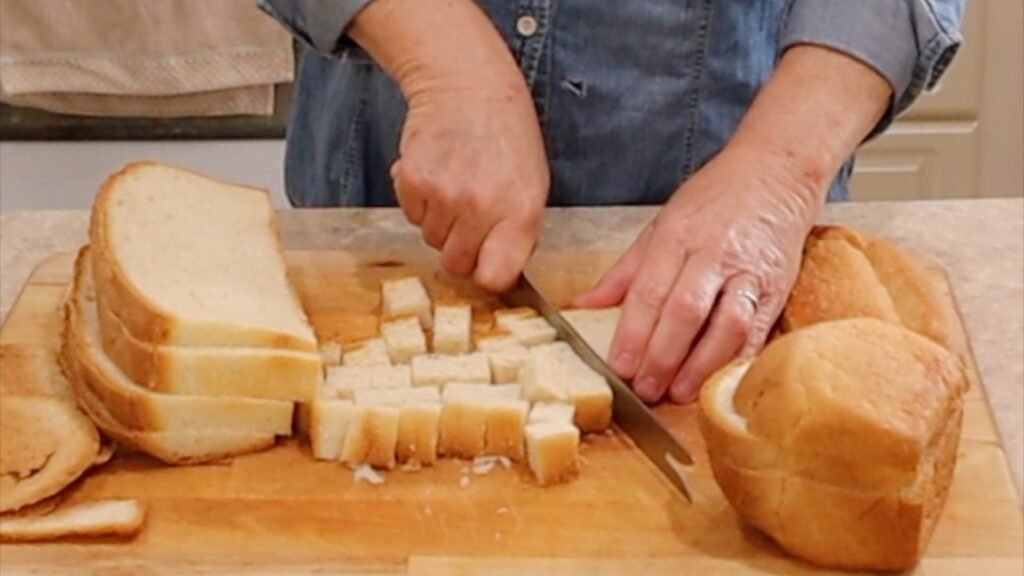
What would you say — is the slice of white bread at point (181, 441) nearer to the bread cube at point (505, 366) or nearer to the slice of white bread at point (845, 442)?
the bread cube at point (505, 366)

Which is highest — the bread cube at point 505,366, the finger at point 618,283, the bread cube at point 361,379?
the finger at point 618,283

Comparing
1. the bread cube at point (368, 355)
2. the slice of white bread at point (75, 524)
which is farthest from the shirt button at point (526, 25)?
the slice of white bread at point (75, 524)

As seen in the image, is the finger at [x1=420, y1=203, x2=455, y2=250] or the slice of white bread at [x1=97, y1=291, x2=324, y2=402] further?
the finger at [x1=420, y1=203, x2=455, y2=250]

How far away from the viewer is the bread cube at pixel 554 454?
3.41 ft

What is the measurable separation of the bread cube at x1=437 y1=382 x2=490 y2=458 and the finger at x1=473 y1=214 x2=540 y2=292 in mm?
166

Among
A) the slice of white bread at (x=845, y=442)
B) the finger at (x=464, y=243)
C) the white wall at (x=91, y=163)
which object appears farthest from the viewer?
the white wall at (x=91, y=163)

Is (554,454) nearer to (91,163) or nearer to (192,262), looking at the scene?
(192,262)

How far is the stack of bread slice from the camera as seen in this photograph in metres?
1.07

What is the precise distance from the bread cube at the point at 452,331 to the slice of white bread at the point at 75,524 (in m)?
0.26

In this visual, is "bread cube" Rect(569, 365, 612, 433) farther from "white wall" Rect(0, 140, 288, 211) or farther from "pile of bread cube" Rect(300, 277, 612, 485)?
"white wall" Rect(0, 140, 288, 211)

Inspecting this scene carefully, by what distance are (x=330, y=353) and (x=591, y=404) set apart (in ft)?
0.65

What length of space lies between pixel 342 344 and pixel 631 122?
0.36 m

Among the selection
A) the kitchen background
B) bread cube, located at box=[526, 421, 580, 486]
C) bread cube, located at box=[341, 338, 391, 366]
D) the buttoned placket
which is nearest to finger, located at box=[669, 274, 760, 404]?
bread cube, located at box=[526, 421, 580, 486]

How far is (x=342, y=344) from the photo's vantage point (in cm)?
119
